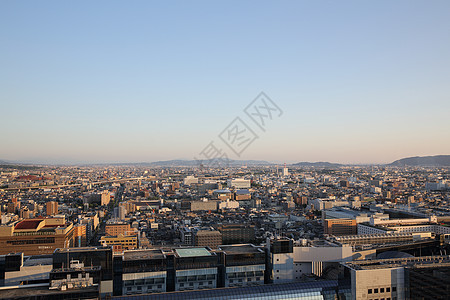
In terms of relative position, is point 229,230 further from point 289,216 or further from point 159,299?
point 159,299

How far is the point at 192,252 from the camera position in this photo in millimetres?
8219

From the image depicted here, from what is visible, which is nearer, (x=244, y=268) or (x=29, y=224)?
(x=244, y=268)

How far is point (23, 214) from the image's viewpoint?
2211cm

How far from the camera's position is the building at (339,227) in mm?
18812

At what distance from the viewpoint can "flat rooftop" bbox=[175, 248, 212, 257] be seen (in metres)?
7.95

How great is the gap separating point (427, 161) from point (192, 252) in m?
95.7

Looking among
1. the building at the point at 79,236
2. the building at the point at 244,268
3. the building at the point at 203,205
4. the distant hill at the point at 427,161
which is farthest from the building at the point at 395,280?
the distant hill at the point at 427,161

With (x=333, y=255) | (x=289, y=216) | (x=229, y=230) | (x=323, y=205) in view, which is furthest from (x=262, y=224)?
(x=333, y=255)

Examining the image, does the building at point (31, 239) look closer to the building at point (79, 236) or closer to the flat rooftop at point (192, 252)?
the building at point (79, 236)

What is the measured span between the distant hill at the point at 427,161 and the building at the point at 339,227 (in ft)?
246

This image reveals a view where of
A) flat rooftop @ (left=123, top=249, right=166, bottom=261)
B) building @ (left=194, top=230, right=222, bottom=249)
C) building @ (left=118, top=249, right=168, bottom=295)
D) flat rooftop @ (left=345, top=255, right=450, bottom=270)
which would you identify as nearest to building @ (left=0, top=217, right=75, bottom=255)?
building @ (left=194, top=230, right=222, bottom=249)

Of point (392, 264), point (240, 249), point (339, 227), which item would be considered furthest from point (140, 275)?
point (339, 227)

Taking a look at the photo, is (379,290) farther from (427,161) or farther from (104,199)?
(427,161)

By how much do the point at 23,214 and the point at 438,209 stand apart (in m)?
24.9
